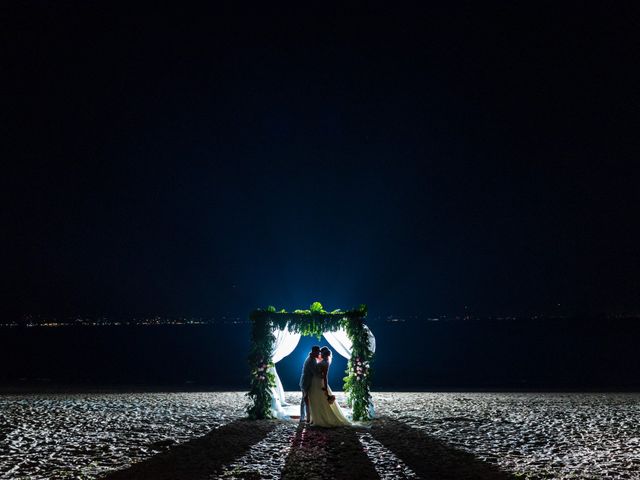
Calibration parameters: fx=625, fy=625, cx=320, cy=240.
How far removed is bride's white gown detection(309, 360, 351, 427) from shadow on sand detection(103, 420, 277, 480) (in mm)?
1154

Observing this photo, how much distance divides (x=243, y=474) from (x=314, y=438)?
12.2ft

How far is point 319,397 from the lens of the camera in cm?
1570

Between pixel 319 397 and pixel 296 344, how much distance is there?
2.40 m

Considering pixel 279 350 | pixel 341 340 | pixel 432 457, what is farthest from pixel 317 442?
pixel 341 340

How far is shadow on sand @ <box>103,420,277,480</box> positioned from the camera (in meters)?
10.3

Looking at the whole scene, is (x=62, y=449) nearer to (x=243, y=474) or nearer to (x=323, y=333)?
(x=243, y=474)

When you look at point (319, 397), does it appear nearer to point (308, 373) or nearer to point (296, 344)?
point (308, 373)

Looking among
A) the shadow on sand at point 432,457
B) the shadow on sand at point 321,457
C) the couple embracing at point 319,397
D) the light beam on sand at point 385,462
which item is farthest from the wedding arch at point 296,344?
the light beam on sand at point 385,462

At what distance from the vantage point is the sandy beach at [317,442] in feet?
35.0

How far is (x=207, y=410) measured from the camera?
1841 centimetres

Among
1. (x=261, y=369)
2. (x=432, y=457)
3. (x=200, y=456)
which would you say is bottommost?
(x=200, y=456)

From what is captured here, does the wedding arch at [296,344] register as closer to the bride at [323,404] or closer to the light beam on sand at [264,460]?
the bride at [323,404]

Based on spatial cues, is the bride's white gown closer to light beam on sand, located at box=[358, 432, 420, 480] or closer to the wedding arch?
the wedding arch

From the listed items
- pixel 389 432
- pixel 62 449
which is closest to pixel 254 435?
pixel 389 432
